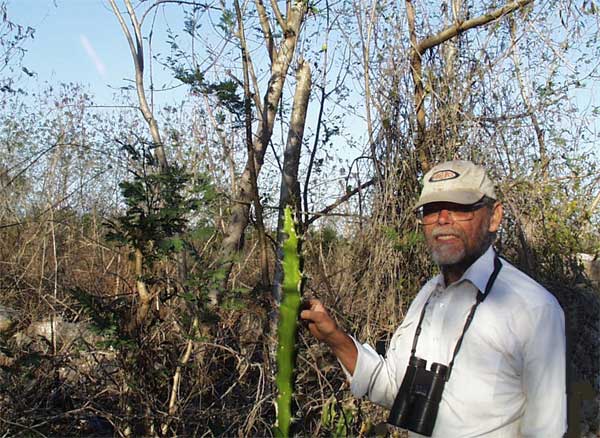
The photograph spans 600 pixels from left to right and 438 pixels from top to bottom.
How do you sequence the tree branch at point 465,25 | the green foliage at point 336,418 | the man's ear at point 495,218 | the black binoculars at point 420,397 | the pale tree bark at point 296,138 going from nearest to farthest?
1. the black binoculars at point 420,397
2. the man's ear at point 495,218
3. the green foliage at point 336,418
4. the pale tree bark at point 296,138
5. the tree branch at point 465,25

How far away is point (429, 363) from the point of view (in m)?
2.59

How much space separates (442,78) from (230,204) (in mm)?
1963

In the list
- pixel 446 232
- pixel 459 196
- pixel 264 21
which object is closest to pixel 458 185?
pixel 459 196

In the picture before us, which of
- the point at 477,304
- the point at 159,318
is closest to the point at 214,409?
the point at 159,318

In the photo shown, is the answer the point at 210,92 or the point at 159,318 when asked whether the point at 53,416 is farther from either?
the point at 210,92

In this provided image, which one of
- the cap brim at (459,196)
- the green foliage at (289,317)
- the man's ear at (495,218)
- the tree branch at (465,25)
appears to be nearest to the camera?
the green foliage at (289,317)

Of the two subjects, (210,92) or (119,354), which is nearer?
(119,354)

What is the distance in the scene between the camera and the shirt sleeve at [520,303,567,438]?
231 centimetres

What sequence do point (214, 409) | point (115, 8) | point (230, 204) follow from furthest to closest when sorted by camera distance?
point (115, 8) → point (230, 204) → point (214, 409)

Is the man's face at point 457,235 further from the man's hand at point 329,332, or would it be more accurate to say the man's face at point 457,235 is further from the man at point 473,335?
the man's hand at point 329,332

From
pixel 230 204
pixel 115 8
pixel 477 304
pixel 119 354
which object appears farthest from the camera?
pixel 115 8

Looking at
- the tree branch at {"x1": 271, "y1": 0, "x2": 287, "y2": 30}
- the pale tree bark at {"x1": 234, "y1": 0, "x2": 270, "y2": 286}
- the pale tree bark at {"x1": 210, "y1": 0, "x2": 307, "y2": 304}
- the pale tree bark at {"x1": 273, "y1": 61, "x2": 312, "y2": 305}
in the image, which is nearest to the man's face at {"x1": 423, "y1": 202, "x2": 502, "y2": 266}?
the pale tree bark at {"x1": 234, "y1": 0, "x2": 270, "y2": 286}

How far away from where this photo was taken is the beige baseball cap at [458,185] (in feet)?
8.67

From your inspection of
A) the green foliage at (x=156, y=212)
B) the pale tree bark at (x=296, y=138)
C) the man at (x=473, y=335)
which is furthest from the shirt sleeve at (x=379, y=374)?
the pale tree bark at (x=296, y=138)
